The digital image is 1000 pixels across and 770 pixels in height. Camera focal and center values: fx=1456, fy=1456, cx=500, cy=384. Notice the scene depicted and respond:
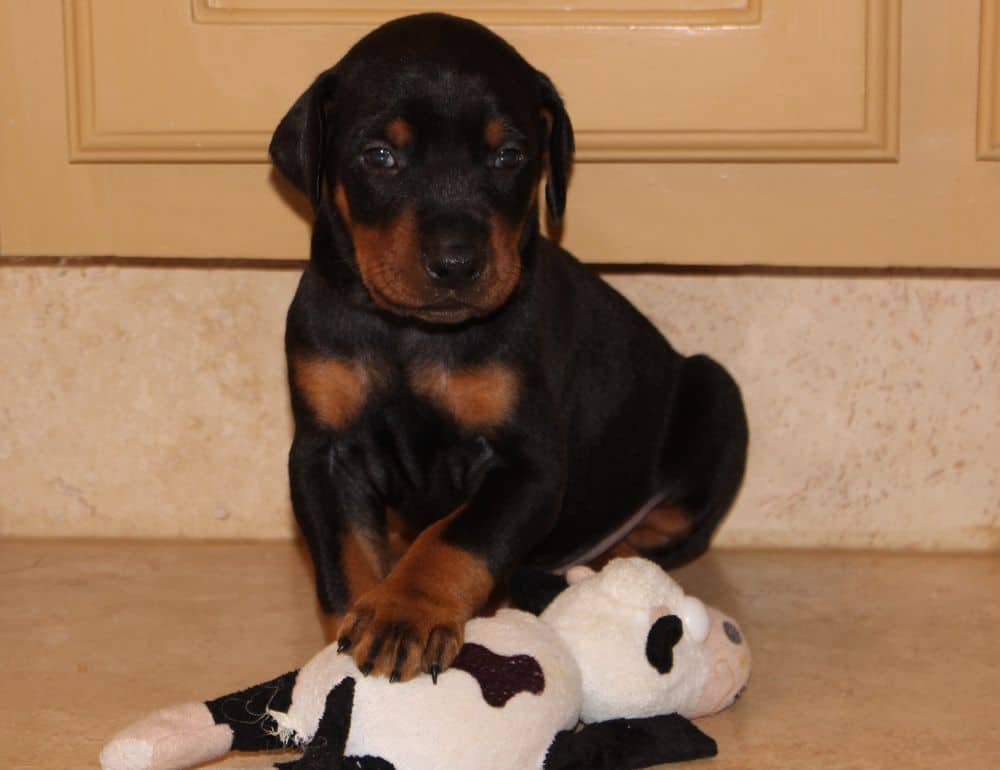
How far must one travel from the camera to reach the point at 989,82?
11.4ft

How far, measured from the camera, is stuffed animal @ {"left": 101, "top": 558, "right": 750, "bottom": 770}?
2.23m

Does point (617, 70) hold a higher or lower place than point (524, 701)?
higher

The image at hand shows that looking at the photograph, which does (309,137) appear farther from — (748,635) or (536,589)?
(748,635)

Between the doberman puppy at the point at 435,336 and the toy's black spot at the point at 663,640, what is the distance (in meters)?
0.34

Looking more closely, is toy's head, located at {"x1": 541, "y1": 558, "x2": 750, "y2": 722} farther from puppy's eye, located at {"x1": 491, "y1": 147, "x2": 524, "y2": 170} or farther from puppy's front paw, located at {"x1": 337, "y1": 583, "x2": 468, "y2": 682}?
puppy's eye, located at {"x1": 491, "y1": 147, "x2": 524, "y2": 170}

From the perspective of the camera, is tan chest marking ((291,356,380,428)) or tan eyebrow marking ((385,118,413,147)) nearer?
tan eyebrow marking ((385,118,413,147))

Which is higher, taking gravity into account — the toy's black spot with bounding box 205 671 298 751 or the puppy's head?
the puppy's head

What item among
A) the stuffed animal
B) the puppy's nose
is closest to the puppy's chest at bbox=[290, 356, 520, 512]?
the puppy's nose

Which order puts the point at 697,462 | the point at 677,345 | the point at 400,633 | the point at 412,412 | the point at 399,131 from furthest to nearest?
the point at 677,345 < the point at 697,462 < the point at 412,412 < the point at 399,131 < the point at 400,633

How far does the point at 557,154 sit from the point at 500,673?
133 cm

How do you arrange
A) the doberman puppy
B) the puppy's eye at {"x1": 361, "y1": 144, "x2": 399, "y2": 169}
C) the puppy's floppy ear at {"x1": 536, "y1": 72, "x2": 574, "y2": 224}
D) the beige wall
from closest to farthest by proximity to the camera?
the doberman puppy
the puppy's eye at {"x1": 361, "y1": 144, "x2": 399, "y2": 169}
the puppy's floppy ear at {"x1": 536, "y1": 72, "x2": 574, "y2": 224}
the beige wall

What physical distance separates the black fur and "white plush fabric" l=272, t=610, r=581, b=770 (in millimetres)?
436

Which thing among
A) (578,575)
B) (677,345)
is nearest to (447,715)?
(578,575)

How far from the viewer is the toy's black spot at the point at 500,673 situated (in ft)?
7.55
